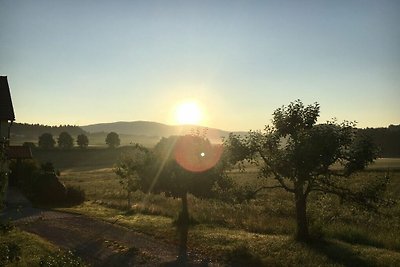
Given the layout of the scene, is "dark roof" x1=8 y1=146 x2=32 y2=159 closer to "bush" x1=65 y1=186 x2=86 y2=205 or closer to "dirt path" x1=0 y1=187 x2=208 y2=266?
"bush" x1=65 y1=186 x2=86 y2=205

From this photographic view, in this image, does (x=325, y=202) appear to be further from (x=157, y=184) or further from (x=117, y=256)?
(x=117, y=256)

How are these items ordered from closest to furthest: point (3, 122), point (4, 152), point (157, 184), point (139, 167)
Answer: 1. point (4, 152)
2. point (157, 184)
3. point (139, 167)
4. point (3, 122)

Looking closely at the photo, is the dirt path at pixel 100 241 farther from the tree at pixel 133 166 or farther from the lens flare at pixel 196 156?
the lens flare at pixel 196 156

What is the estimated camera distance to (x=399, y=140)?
124812 mm

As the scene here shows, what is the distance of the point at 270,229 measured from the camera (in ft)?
92.0

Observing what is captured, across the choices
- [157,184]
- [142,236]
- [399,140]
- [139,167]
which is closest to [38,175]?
[139,167]

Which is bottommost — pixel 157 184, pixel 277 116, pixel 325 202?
pixel 325 202

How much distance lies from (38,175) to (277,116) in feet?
113

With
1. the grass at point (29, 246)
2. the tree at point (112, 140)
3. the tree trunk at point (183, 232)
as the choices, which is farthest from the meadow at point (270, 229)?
the tree at point (112, 140)

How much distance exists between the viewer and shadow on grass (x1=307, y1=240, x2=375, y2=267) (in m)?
18.9

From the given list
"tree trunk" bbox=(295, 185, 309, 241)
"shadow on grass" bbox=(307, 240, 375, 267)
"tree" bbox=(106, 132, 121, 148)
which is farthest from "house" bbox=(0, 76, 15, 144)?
"tree" bbox=(106, 132, 121, 148)

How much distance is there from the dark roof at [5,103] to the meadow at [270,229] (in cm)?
1111

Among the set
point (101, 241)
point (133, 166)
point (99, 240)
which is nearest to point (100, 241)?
point (101, 241)

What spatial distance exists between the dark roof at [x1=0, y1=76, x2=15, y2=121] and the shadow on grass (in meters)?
30.7
